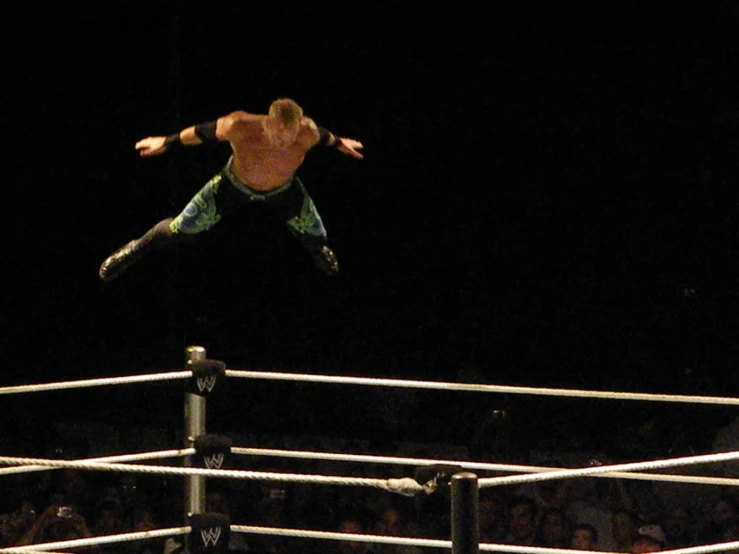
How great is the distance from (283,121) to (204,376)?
2.55 feet

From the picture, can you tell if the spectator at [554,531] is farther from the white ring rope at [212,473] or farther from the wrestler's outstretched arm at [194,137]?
Answer: the white ring rope at [212,473]

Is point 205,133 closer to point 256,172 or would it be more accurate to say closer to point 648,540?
point 256,172

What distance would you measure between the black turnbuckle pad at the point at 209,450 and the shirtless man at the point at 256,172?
863 millimetres

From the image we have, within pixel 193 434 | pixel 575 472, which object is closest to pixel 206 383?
pixel 193 434

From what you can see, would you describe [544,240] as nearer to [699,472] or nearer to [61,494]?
[699,472]

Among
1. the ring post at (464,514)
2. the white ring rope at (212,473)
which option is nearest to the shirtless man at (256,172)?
the white ring rope at (212,473)

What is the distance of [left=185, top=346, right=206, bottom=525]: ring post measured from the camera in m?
2.98

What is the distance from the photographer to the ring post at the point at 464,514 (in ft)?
6.53

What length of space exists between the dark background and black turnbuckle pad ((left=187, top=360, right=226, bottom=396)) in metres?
2.47

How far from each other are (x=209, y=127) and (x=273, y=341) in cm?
242

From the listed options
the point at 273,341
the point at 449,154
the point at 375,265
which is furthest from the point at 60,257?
the point at 449,154

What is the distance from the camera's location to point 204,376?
3.00 metres

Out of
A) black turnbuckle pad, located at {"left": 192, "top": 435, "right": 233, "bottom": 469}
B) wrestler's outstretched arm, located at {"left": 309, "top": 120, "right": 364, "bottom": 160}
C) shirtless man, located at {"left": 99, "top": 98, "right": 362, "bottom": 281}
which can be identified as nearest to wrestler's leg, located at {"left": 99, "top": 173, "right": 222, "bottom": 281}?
shirtless man, located at {"left": 99, "top": 98, "right": 362, "bottom": 281}

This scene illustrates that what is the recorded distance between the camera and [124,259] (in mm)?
3855
